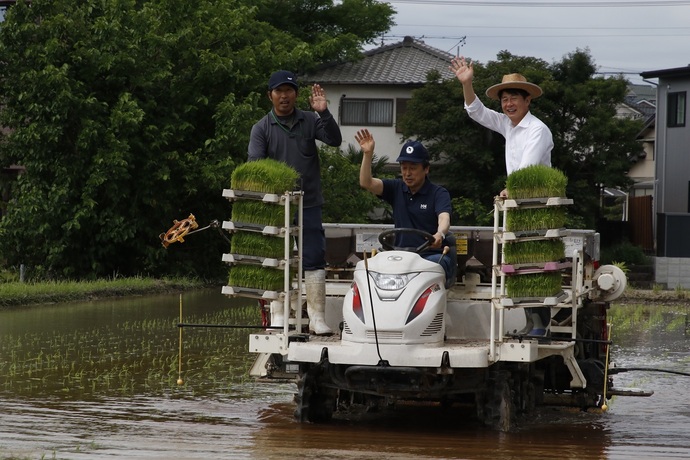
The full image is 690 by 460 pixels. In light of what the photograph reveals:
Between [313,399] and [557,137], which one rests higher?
[557,137]

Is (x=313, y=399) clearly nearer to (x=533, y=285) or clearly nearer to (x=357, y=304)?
(x=357, y=304)

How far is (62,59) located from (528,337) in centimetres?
2287

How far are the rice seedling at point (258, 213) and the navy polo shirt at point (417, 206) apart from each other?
122 centimetres

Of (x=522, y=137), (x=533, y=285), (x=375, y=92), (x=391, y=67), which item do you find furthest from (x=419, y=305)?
(x=391, y=67)

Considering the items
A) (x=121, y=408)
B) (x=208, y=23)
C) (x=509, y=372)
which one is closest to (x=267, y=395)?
(x=121, y=408)

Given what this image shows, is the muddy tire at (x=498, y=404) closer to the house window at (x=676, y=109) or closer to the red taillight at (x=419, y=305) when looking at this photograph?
the red taillight at (x=419, y=305)

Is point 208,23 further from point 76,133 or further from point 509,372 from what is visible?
point 509,372

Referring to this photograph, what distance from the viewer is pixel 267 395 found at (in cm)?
1264

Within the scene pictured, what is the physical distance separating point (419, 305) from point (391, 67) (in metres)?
39.6

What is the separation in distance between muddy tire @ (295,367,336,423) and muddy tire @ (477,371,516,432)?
1.23 m

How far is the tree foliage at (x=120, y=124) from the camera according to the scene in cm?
3042

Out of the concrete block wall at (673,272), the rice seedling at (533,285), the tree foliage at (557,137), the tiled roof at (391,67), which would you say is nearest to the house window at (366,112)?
the tiled roof at (391,67)

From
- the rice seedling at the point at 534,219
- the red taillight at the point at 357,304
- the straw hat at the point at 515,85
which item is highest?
the straw hat at the point at 515,85

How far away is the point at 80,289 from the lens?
84.8 ft
